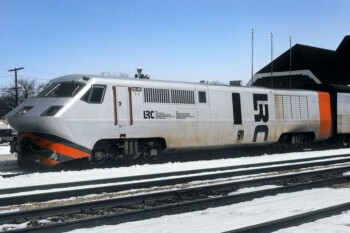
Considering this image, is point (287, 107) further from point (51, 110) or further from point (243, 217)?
point (243, 217)

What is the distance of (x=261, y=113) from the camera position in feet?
66.5

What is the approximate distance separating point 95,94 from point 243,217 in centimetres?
870

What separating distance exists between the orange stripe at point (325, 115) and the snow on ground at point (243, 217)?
14.4 m

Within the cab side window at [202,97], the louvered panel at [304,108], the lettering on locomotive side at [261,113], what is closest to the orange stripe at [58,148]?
the cab side window at [202,97]

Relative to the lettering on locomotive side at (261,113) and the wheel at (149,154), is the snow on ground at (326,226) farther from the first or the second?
the lettering on locomotive side at (261,113)

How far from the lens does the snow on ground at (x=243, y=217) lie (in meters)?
6.49

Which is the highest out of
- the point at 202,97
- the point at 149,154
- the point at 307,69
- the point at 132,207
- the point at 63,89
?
the point at 307,69

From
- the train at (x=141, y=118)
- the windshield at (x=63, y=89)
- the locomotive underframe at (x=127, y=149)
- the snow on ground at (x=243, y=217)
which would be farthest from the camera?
the locomotive underframe at (x=127, y=149)

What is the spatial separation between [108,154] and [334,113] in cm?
1417

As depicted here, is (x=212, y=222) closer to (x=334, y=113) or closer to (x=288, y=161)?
(x=288, y=161)

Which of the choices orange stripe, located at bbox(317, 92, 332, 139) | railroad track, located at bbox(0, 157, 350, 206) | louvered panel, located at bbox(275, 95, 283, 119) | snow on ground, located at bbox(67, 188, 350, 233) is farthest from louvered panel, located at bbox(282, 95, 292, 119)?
snow on ground, located at bbox(67, 188, 350, 233)

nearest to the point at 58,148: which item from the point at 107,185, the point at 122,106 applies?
the point at 122,106

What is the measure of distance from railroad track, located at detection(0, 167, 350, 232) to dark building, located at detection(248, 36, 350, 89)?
164 ft

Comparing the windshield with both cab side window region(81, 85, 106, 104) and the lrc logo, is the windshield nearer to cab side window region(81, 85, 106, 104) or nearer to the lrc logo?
cab side window region(81, 85, 106, 104)
